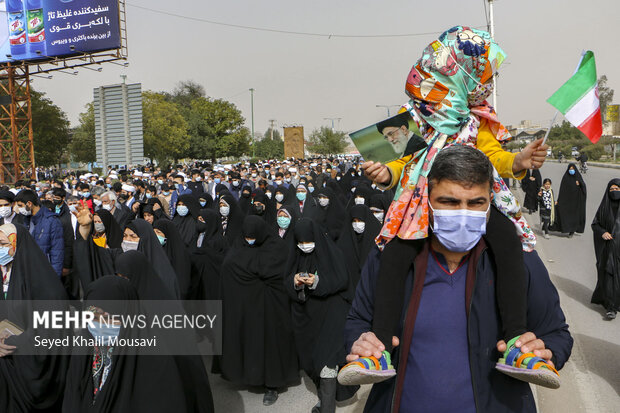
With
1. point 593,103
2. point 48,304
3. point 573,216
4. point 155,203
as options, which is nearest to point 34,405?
point 48,304

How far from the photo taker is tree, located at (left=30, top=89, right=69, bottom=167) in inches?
1233

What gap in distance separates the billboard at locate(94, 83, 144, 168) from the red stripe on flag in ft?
62.1

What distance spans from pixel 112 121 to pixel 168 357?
59.7 feet

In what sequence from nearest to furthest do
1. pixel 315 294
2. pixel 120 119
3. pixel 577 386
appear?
pixel 315 294 → pixel 577 386 → pixel 120 119

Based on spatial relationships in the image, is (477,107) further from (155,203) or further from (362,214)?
(155,203)

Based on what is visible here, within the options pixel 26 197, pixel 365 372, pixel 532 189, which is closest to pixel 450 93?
pixel 365 372

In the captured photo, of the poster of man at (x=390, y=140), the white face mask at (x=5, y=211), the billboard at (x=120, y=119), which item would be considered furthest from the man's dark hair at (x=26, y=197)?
the billboard at (x=120, y=119)

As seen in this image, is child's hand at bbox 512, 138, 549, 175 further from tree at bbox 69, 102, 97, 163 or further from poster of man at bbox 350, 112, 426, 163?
tree at bbox 69, 102, 97, 163

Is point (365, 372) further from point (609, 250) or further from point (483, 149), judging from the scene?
point (609, 250)

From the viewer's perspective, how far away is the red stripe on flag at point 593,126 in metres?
1.94

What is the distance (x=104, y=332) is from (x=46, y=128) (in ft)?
112

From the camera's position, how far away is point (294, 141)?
1690 inches

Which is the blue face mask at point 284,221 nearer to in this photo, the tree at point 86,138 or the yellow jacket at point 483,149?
the yellow jacket at point 483,149

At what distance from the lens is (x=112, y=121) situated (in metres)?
19.5
